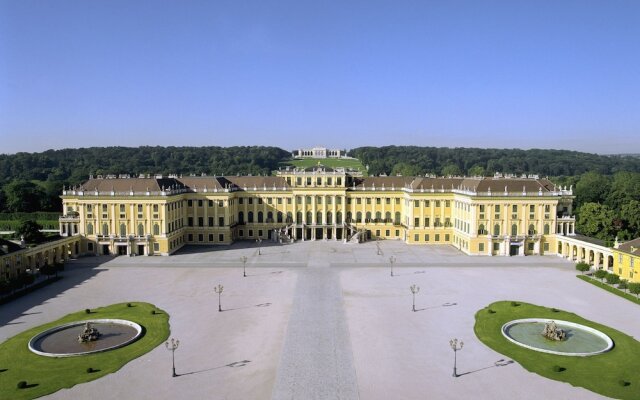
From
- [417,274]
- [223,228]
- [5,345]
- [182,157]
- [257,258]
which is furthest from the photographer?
[182,157]

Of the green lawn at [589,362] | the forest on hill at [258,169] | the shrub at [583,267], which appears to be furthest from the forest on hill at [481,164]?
the green lawn at [589,362]

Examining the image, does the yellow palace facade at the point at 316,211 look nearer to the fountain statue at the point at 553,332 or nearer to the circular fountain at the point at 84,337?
the circular fountain at the point at 84,337

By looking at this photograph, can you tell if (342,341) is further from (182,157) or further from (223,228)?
(182,157)

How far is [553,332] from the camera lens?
110ft

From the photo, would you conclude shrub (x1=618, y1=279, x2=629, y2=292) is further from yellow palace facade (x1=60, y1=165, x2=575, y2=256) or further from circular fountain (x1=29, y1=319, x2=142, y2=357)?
circular fountain (x1=29, y1=319, x2=142, y2=357)

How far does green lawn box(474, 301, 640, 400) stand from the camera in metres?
26.3

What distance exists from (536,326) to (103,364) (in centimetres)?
2984

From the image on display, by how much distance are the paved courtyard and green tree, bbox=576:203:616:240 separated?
11.9m

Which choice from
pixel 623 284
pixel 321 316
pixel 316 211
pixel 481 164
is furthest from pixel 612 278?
pixel 481 164

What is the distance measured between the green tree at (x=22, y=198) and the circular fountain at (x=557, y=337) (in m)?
88.6

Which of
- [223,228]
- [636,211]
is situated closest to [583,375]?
[636,211]

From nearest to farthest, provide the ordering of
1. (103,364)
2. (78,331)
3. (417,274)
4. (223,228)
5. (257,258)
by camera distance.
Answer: (103,364) → (78,331) → (417,274) → (257,258) → (223,228)

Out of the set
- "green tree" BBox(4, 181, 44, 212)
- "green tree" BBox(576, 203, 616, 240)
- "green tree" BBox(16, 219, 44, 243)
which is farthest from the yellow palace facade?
"green tree" BBox(4, 181, 44, 212)

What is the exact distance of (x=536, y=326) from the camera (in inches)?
1421
